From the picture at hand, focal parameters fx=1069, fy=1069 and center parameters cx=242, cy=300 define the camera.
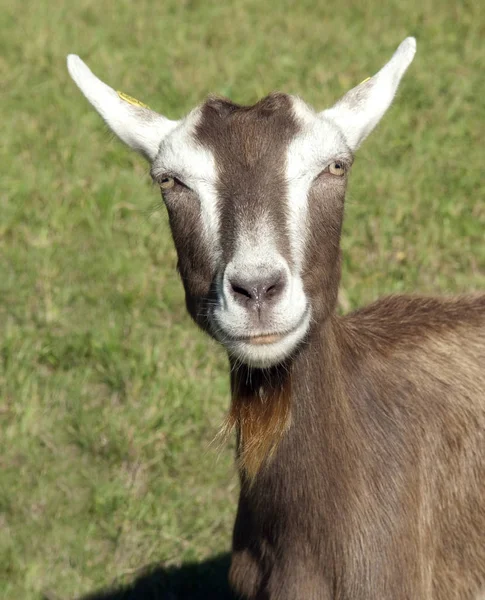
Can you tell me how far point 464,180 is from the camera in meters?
8.55

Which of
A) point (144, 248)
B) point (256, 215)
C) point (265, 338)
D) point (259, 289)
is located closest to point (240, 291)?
point (259, 289)

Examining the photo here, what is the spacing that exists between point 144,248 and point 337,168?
3.96 m

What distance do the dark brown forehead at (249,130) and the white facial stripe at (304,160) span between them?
42 mm

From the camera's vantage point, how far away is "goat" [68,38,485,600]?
390 cm

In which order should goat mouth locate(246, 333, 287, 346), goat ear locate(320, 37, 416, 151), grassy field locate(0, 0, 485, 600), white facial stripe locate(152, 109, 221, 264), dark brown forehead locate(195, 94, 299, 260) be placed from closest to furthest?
goat mouth locate(246, 333, 287, 346) → dark brown forehead locate(195, 94, 299, 260) → white facial stripe locate(152, 109, 221, 264) → goat ear locate(320, 37, 416, 151) → grassy field locate(0, 0, 485, 600)

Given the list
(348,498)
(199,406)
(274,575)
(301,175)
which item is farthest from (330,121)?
(199,406)

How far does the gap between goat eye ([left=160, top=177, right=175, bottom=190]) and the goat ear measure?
0.68 meters

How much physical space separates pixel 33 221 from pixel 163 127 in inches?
158

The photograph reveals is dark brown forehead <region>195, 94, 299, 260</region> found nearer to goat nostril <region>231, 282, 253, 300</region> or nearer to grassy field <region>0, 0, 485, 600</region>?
goat nostril <region>231, 282, 253, 300</region>

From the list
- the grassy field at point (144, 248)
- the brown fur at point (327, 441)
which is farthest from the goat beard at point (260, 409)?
the grassy field at point (144, 248)

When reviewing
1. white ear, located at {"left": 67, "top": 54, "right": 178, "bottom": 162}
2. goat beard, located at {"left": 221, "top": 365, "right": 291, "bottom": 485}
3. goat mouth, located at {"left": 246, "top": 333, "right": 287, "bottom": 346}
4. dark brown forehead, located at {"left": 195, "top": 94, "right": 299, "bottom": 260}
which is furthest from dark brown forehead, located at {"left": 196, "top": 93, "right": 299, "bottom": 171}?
goat beard, located at {"left": 221, "top": 365, "right": 291, "bottom": 485}

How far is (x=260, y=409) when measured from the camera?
13.7ft

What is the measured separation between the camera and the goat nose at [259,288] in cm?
365

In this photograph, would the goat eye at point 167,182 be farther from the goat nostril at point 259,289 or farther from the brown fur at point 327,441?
the goat nostril at point 259,289
